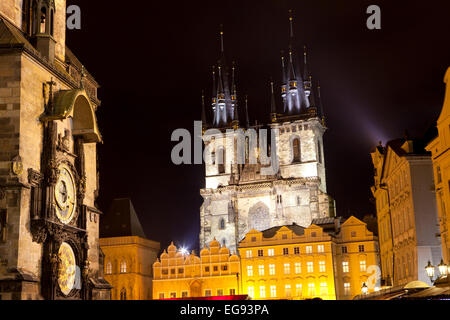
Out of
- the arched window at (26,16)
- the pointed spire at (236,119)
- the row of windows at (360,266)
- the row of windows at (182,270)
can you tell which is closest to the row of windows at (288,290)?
the row of windows at (360,266)

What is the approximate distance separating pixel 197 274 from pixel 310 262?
12829mm

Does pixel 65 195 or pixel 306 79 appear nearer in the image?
pixel 65 195

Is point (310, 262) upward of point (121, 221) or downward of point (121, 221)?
downward

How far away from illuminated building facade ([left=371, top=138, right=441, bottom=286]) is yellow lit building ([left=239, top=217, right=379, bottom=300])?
63.9 ft

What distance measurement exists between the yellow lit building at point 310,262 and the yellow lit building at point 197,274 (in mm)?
1697

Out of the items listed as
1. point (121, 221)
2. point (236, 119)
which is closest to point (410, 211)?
point (121, 221)

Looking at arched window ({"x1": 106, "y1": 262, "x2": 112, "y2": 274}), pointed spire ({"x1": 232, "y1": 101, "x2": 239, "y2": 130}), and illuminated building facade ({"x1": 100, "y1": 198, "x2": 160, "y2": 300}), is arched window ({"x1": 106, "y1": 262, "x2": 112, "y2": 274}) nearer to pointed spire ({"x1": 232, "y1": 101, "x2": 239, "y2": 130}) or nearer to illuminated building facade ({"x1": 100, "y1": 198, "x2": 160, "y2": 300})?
illuminated building facade ({"x1": 100, "y1": 198, "x2": 160, "y2": 300})

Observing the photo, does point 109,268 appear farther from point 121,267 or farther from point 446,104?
point 446,104

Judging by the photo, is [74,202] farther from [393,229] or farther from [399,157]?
[393,229]

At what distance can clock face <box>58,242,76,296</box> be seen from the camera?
18391 mm

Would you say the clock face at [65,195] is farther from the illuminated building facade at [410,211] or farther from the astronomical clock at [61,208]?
the illuminated building facade at [410,211]

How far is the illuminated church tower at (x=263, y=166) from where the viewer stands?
263ft

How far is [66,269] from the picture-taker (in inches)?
740

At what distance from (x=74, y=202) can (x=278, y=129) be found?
6908 centimetres
